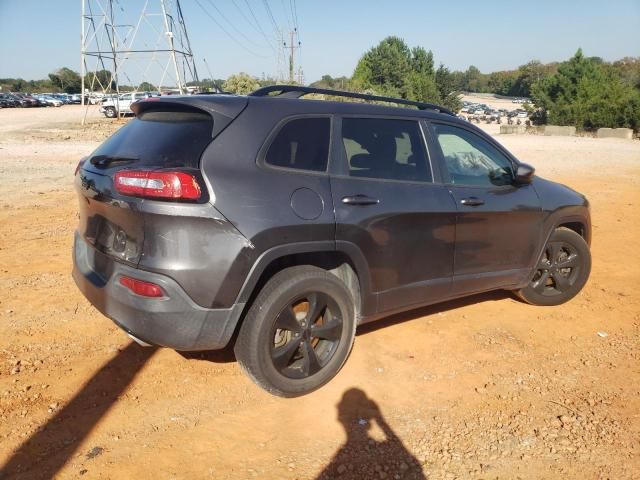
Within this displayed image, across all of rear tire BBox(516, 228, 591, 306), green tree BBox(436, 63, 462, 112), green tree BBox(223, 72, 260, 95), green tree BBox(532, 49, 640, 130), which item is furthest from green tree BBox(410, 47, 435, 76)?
rear tire BBox(516, 228, 591, 306)

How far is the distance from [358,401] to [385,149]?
5.44 ft

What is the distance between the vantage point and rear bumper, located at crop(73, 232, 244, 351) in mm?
2570

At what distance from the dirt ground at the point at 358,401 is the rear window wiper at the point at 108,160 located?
4.42ft

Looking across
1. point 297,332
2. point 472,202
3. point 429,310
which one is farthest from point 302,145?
point 429,310

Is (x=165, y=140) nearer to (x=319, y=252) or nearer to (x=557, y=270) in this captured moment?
(x=319, y=252)

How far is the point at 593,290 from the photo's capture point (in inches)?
199

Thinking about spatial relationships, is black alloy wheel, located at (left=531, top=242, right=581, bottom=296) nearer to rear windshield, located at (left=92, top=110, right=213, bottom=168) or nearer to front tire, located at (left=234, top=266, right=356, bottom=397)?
front tire, located at (left=234, top=266, right=356, bottom=397)

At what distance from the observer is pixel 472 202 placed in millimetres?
3645

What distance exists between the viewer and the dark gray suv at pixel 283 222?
258cm

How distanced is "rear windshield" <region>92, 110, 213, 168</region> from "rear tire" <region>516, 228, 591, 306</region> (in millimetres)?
3227

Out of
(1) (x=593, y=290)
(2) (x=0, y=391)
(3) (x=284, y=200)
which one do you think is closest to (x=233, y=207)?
(3) (x=284, y=200)

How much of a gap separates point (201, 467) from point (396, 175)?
2125mm

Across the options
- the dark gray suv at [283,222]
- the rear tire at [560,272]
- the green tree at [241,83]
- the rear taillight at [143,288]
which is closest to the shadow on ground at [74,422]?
the dark gray suv at [283,222]

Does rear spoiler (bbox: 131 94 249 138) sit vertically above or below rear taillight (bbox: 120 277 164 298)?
above
